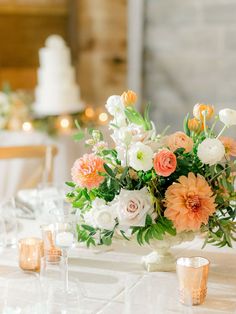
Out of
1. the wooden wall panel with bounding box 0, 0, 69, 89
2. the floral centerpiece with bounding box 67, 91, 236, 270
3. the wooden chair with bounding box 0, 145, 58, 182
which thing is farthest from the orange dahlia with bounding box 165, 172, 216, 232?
the wooden wall panel with bounding box 0, 0, 69, 89

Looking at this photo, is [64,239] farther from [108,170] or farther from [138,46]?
[138,46]

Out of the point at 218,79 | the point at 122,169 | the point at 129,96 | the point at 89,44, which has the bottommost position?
the point at 122,169

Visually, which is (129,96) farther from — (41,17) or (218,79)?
(41,17)

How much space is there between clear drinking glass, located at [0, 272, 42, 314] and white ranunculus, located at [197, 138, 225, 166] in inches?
18.1

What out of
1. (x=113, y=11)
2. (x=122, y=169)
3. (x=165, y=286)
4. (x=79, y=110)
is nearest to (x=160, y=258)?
(x=165, y=286)

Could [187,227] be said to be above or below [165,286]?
above

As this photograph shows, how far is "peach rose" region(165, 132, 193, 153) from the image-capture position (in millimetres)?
1528

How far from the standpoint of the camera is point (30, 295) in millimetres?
1436

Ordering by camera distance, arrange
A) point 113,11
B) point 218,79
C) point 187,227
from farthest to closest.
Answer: point 113,11, point 218,79, point 187,227

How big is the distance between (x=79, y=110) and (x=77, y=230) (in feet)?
7.45

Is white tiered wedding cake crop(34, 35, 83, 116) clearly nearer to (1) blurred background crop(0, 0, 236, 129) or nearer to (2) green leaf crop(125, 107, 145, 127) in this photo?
(1) blurred background crop(0, 0, 236, 129)

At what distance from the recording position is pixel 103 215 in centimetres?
152

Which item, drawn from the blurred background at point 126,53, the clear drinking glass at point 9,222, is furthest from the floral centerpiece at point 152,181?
the blurred background at point 126,53

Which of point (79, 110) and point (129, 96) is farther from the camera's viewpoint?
point (79, 110)
